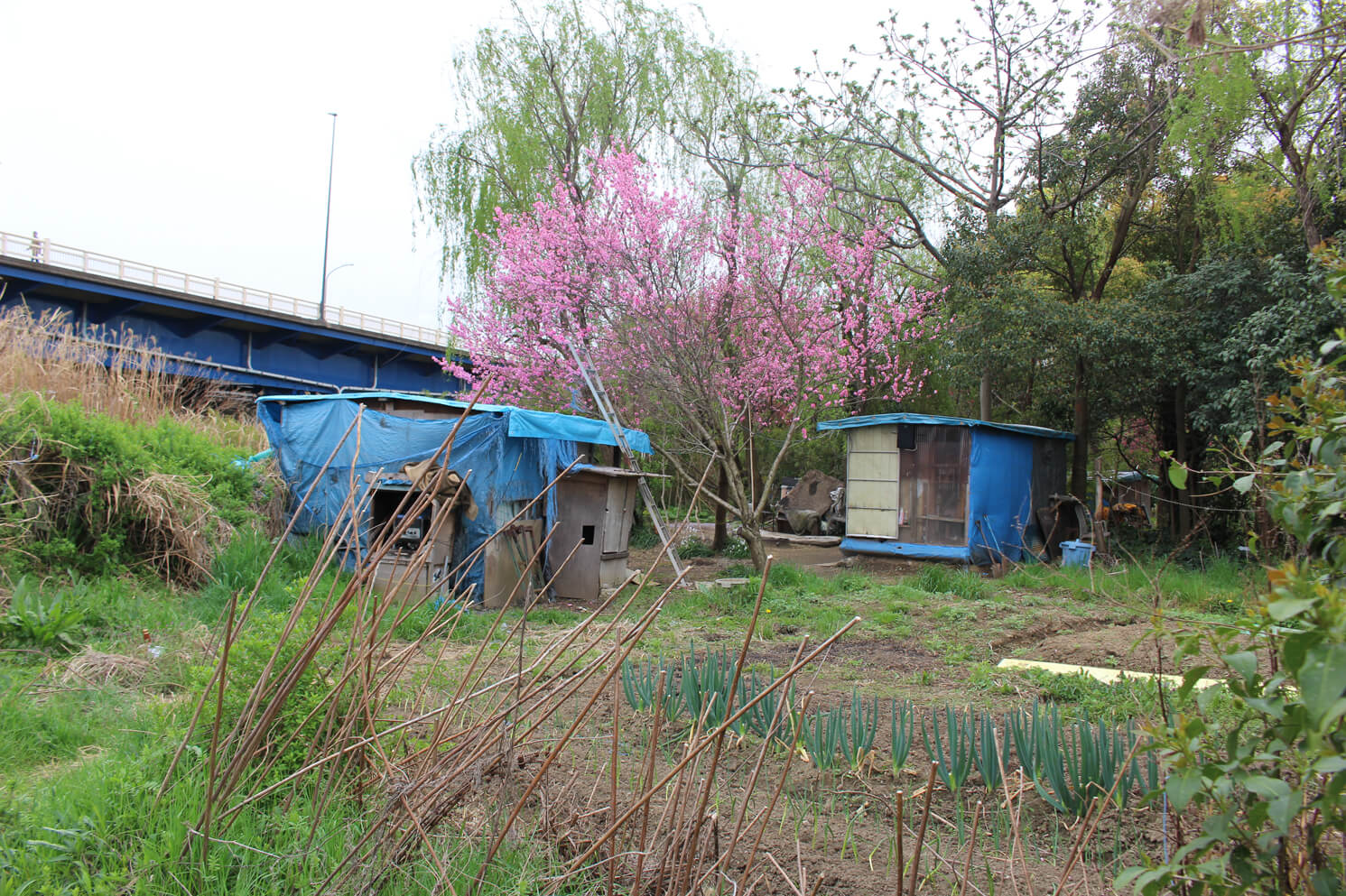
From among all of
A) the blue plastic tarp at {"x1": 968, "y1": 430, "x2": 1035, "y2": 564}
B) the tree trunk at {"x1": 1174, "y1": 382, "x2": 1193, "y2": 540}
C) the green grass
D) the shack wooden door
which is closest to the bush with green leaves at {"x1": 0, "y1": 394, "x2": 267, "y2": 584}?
the shack wooden door

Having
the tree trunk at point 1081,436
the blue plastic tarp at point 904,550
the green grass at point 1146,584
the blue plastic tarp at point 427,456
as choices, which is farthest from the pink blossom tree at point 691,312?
the green grass at point 1146,584

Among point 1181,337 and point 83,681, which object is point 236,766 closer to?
point 83,681

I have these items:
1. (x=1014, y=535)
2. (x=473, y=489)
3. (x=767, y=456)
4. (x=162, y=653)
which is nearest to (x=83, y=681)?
(x=162, y=653)

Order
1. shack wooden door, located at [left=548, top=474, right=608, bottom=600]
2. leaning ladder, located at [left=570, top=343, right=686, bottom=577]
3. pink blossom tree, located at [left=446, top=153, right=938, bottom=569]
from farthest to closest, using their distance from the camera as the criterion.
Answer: pink blossom tree, located at [left=446, top=153, right=938, bottom=569] → leaning ladder, located at [left=570, top=343, right=686, bottom=577] → shack wooden door, located at [left=548, top=474, right=608, bottom=600]

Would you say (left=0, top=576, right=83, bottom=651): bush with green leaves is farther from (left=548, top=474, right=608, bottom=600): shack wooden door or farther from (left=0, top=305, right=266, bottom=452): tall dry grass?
(left=548, top=474, right=608, bottom=600): shack wooden door

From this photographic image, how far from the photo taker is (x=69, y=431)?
7.04 metres

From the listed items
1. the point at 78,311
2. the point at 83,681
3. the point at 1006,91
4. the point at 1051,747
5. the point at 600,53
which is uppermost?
the point at 600,53

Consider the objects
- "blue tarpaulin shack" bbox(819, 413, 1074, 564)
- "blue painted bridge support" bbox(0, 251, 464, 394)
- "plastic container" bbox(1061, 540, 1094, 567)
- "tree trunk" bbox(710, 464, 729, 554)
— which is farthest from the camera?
"blue painted bridge support" bbox(0, 251, 464, 394)

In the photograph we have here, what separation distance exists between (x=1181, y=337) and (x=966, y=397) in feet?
19.9

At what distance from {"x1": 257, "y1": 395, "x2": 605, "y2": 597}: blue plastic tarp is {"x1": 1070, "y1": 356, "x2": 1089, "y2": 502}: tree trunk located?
8.84m

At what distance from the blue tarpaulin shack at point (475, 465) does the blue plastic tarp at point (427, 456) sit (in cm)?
1

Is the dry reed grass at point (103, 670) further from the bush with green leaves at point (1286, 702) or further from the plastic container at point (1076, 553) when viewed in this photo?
the plastic container at point (1076, 553)

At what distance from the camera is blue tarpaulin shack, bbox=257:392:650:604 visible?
8.59 meters

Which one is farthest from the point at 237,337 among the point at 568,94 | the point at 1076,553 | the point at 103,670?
the point at 1076,553
